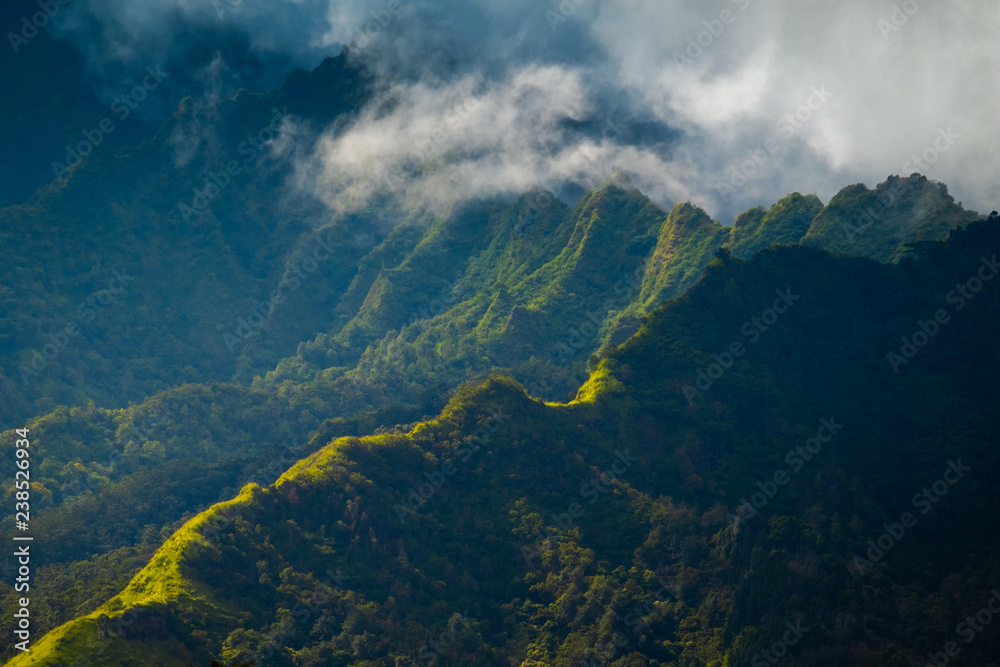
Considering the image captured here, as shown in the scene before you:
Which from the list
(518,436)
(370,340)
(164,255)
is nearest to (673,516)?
(518,436)

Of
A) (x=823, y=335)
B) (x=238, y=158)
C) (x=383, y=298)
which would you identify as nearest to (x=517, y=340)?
(x=383, y=298)

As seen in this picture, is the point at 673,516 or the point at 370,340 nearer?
the point at 673,516

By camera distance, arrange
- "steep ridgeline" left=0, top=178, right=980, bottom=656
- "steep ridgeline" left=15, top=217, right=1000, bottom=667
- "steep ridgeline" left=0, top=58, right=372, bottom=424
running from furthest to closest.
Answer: "steep ridgeline" left=0, top=58, right=372, bottom=424 < "steep ridgeline" left=0, top=178, right=980, bottom=656 < "steep ridgeline" left=15, top=217, right=1000, bottom=667

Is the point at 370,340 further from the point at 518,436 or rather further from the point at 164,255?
the point at 518,436

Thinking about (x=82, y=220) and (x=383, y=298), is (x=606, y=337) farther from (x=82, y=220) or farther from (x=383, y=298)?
(x=82, y=220)

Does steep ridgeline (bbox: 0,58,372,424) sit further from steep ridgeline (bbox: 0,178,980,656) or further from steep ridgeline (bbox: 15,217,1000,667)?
steep ridgeline (bbox: 15,217,1000,667)

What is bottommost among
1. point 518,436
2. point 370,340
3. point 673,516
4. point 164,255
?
point 673,516

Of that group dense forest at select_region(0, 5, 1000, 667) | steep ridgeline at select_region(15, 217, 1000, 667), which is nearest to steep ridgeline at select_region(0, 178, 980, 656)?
dense forest at select_region(0, 5, 1000, 667)
